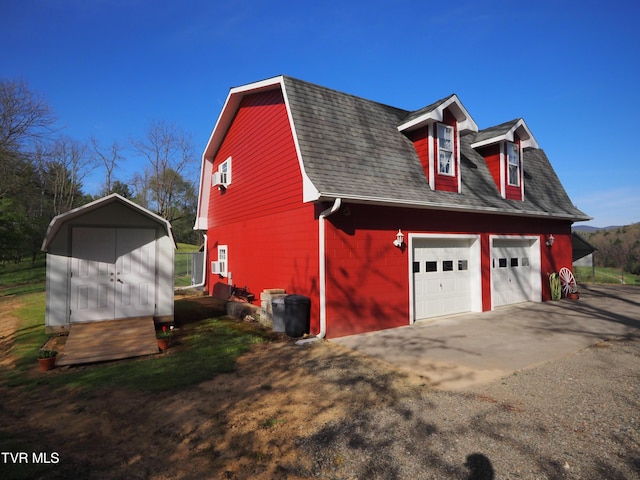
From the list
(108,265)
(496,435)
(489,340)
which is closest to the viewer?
(496,435)

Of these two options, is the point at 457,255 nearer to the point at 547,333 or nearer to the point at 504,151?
the point at 547,333

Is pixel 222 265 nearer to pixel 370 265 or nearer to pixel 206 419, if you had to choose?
pixel 370 265

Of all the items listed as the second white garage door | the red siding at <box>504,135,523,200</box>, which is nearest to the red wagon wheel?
the red siding at <box>504,135,523,200</box>

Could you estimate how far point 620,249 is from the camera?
48906 millimetres

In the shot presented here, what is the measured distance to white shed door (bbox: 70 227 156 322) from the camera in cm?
860

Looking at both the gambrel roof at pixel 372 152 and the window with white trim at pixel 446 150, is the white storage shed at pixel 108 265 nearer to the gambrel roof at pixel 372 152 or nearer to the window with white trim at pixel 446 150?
the gambrel roof at pixel 372 152

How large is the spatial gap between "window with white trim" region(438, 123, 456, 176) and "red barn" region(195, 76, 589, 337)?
0.04 meters

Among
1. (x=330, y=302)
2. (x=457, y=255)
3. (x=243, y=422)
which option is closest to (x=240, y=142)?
(x=330, y=302)

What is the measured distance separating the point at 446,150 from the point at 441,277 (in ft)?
12.9

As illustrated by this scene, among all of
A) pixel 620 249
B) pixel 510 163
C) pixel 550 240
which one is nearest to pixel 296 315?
pixel 510 163

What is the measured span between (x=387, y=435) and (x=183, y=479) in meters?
2.08

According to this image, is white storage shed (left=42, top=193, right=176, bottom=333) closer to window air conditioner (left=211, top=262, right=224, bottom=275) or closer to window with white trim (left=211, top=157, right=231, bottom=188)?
window with white trim (left=211, top=157, right=231, bottom=188)

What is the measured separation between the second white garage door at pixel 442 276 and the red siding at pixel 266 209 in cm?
333

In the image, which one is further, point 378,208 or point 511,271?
point 511,271
